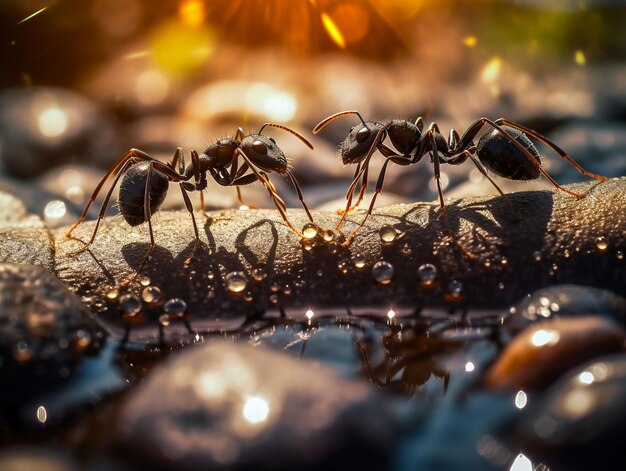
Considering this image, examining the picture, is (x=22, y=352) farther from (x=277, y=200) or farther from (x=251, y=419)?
(x=277, y=200)

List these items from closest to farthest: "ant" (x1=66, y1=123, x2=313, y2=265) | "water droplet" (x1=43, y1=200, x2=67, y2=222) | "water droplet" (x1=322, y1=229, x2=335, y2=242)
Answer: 1. "water droplet" (x1=322, y1=229, x2=335, y2=242)
2. "ant" (x1=66, y1=123, x2=313, y2=265)
3. "water droplet" (x1=43, y1=200, x2=67, y2=222)

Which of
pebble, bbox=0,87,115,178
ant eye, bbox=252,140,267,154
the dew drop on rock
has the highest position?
pebble, bbox=0,87,115,178

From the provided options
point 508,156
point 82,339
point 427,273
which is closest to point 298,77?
point 508,156

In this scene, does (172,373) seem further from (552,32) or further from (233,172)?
(552,32)

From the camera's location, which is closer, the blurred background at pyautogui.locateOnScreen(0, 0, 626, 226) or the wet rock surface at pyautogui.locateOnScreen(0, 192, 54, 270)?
the wet rock surface at pyautogui.locateOnScreen(0, 192, 54, 270)

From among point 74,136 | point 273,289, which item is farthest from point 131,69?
point 273,289

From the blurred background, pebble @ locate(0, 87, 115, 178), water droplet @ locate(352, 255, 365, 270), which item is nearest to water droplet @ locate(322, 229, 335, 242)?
water droplet @ locate(352, 255, 365, 270)

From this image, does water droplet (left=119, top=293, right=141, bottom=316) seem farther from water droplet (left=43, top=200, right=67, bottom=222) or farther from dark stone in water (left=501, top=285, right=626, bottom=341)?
water droplet (left=43, top=200, right=67, bottom=222)
